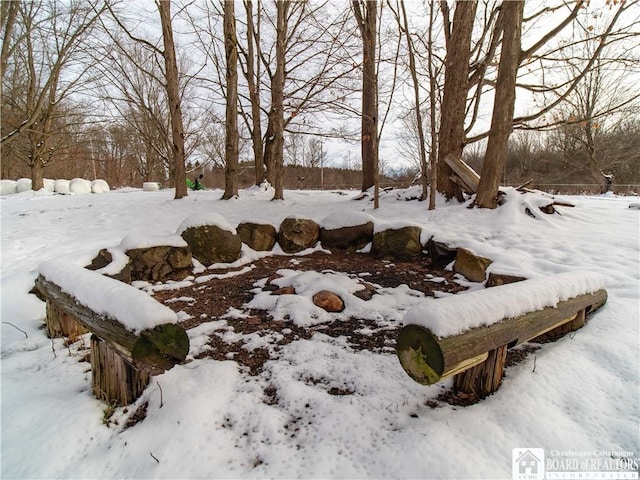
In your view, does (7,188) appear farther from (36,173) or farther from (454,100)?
(454,100)

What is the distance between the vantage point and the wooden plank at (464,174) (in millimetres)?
6225

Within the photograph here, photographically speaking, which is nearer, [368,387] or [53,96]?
[368,387]

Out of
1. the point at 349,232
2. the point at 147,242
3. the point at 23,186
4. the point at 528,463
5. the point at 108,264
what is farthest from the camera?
the point at 23,186

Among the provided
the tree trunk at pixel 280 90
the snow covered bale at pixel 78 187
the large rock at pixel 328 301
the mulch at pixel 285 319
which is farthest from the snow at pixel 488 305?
the snow covered bale at pixel 78 187

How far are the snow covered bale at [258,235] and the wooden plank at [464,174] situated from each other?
13.3ft

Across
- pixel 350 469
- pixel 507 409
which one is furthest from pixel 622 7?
pixel 350 469

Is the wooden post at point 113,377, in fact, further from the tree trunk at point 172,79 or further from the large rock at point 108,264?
the tree trunk at point 172,79

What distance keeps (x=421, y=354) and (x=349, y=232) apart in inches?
160

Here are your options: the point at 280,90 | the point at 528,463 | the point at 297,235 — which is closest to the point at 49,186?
the point at 280,90

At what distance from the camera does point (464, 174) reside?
6.36 m

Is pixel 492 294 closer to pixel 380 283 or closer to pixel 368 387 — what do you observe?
pixel 368 387

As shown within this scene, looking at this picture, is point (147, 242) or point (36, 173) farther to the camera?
point (36, 173)

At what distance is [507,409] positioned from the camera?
1.83m

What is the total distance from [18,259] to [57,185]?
44.7 ft
